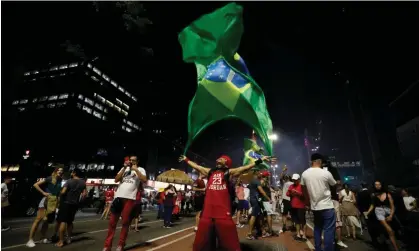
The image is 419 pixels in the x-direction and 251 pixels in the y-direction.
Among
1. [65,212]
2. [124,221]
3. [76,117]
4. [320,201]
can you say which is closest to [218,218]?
[320,201]

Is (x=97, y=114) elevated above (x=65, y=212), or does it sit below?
above

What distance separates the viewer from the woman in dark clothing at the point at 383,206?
6.40m

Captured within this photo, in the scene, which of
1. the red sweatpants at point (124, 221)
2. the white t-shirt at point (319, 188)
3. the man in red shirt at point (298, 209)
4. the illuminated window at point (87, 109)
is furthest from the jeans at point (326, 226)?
the illuminated window at point (87, 109)

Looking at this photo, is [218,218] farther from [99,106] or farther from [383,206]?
[99,106]

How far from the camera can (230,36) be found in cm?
749

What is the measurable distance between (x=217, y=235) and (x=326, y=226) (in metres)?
2.42

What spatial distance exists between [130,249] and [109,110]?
97.8m

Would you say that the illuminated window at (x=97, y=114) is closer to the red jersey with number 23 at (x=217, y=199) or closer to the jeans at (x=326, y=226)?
the red jersey with number 23 at (x=217, y=199)

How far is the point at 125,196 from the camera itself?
5.72m

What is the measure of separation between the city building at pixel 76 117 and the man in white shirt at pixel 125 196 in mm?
29842

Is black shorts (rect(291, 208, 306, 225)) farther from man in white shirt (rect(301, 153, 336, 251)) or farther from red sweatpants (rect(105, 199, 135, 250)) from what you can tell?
red sweatpants (rect(105, 199, 135, 250))

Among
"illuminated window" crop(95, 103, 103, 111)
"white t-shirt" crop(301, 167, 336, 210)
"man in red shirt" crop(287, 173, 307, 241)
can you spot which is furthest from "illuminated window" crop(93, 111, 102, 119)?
"white t-shirt" crop(301, 167, 336, 210)

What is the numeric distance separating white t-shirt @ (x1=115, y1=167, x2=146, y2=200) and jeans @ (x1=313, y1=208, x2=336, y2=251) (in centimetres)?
411

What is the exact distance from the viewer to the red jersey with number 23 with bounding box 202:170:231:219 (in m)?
3.83
